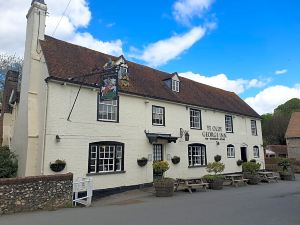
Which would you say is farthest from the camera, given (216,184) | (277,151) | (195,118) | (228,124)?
(277,151)

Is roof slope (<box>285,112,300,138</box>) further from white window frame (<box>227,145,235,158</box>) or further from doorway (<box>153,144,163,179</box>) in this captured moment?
doorway (<box>153,144,163,179</box>)

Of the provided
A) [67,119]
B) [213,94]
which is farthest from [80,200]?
[213,94]

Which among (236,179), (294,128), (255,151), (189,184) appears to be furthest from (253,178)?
(294,128)

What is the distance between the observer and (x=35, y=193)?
1102cm

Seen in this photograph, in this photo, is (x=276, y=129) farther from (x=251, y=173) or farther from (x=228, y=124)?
(x=251, y=173)

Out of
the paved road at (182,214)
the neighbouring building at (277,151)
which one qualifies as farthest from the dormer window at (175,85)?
the neighbouring building at (277,151)

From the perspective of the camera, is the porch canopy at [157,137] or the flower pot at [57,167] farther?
the porch canopy at [157,137]

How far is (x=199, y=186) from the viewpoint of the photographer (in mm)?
17266

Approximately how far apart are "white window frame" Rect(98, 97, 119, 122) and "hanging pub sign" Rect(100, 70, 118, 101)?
247 centimetres

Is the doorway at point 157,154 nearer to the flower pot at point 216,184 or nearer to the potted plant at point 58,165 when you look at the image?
the flower pot at point 216,184

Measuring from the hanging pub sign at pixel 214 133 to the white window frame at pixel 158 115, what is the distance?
446 cm

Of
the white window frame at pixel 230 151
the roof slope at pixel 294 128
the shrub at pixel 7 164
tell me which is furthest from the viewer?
the roof slope at pixel 294 128

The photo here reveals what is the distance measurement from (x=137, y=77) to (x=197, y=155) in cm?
751

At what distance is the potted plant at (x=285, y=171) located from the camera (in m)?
23.4
